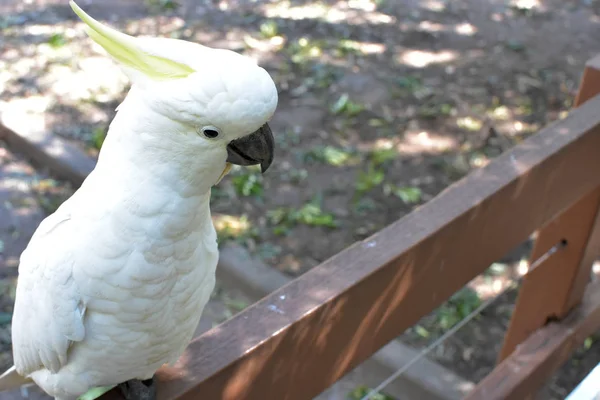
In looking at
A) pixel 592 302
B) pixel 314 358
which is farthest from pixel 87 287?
pixel 592 302

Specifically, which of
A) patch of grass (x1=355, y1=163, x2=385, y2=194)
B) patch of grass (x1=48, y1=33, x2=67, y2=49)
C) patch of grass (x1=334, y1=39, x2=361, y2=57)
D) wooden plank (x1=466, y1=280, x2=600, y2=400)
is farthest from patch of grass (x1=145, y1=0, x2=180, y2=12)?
wooden plank (x1=466, y1=280, x2=600, y2=400)

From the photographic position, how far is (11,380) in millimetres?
1229

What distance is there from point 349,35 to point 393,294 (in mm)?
3257

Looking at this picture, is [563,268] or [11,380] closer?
[11,380]

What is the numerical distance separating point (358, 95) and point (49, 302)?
2.94 metres

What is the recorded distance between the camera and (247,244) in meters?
2.85

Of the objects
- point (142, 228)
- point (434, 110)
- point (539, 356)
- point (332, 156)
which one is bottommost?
point (332, 156)

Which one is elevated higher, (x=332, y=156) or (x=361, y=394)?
(x=332, y=156)

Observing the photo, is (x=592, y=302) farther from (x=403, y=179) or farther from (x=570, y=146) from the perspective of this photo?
(x=403, y=179)

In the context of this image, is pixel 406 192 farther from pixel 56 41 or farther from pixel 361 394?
pixel 56 41

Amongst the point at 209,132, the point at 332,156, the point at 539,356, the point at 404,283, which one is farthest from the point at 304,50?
the point at 209,132

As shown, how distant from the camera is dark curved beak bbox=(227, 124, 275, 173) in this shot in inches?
33.5

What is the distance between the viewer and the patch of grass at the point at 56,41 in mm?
3906

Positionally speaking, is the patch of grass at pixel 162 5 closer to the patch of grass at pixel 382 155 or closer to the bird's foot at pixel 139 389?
the patch of grass at pixel 382 155
